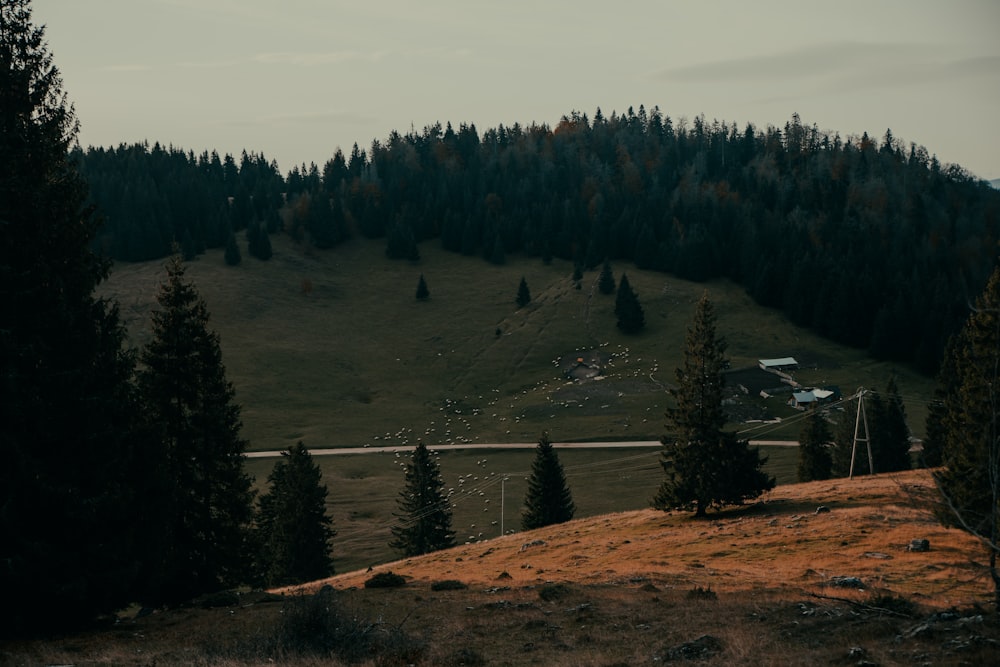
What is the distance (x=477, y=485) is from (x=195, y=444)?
6269 centimetres

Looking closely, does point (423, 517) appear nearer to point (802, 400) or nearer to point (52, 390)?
point (52, 390)

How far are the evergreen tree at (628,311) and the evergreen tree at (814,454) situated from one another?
72.5 m

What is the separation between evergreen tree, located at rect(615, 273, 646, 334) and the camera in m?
156

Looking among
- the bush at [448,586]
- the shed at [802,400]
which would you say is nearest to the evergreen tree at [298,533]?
the bush at [448,586]

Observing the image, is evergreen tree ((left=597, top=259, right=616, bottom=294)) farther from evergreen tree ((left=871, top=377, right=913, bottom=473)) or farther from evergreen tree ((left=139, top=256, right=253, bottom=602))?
evergreen tree ((left=139, top=256, right=253, bottom=602))

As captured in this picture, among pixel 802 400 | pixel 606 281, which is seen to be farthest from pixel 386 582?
pixel 606 281

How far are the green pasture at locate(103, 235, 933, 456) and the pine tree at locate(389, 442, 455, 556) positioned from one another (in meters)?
40.2

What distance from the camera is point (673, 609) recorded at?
25.9m

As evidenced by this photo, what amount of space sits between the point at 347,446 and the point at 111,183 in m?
124

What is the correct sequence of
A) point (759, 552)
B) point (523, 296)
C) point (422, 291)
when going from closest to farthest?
point (759, 552) < point (523, 296) < point (422, 291)

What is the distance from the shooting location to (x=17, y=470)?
23484 millimetres

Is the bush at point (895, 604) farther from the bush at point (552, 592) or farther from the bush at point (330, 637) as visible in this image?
the bush at point (330, 637)

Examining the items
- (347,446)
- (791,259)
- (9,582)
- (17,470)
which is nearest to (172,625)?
(9,582)

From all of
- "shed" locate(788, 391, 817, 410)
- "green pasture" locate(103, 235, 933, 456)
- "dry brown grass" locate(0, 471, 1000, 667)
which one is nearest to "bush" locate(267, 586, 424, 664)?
"dry brown grass" locate(0, 471, 1000, 667)
